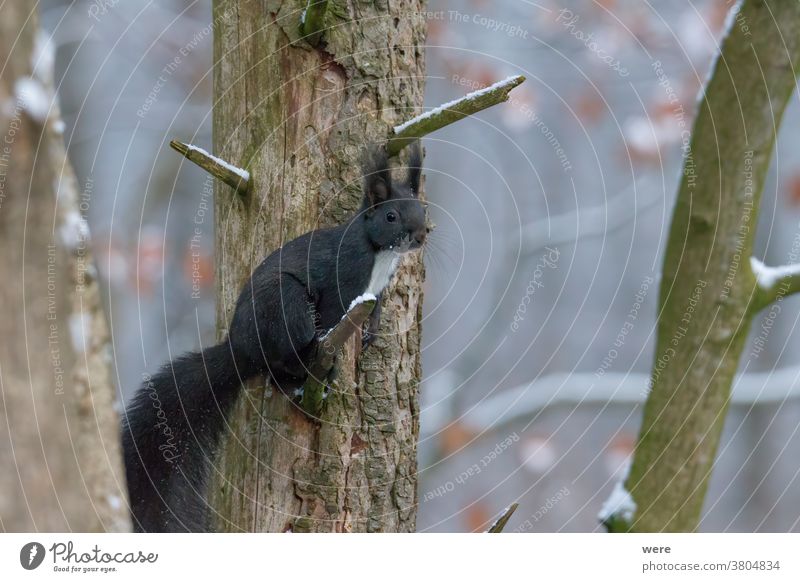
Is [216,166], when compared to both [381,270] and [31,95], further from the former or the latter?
[31,95]

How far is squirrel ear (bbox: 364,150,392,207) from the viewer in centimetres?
137

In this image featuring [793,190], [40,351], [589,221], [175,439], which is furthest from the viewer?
[793,190]

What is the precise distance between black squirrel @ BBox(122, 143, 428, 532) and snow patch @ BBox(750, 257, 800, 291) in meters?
0.71

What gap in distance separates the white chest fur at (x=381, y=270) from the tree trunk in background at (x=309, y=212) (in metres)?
0.04

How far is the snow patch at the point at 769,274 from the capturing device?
1679 mm

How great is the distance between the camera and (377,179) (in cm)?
137

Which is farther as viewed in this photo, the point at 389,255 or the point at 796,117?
the point at 796,117

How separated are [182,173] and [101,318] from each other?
3.71m

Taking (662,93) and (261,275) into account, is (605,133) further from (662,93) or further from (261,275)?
(261,275)

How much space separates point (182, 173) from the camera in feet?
14.7

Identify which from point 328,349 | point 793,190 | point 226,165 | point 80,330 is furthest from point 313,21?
point 793,190

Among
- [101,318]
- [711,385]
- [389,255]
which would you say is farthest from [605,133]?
[101,318]
